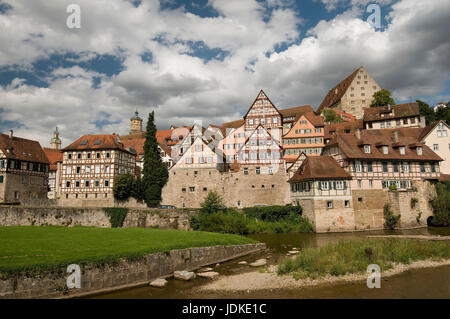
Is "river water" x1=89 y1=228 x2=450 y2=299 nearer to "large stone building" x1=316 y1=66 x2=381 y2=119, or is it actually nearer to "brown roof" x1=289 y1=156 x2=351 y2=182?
"brown roof" x1=289 y1=156 x2=351 y2=182

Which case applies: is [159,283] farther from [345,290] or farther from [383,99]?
[383,99]

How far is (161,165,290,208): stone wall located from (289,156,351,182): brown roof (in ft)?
19.0

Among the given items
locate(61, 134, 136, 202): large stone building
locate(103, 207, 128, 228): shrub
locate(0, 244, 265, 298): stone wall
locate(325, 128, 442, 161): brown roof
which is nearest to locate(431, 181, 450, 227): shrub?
locate(325, 128, 442, 161): brown roof

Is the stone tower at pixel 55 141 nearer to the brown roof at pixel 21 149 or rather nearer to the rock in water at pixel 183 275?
the brown roof at pixel 21 149

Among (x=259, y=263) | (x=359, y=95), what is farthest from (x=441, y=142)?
(x=359, y=95)

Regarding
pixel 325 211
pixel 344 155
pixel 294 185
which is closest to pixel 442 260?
pixel 325 211

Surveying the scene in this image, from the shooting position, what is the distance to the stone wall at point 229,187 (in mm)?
43031

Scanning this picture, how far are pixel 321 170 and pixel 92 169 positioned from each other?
34065 millimetres

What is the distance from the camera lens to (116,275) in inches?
586

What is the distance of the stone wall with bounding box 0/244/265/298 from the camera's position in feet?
41.0

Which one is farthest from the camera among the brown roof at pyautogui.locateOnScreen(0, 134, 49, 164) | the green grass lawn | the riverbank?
the brown roof at pyautogui.locateOnScreen(0, 134, 49, 164)

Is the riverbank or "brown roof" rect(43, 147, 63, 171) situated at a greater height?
"brown roof" rect(43, 147, 63, 171)

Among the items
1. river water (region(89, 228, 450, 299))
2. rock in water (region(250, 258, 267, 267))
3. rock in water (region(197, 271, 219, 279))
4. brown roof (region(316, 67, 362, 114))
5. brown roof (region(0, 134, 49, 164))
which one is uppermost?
brown roof (region(316, 67, 362, 114))

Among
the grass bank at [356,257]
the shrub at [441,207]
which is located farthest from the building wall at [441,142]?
the grass bank at [356,257]
